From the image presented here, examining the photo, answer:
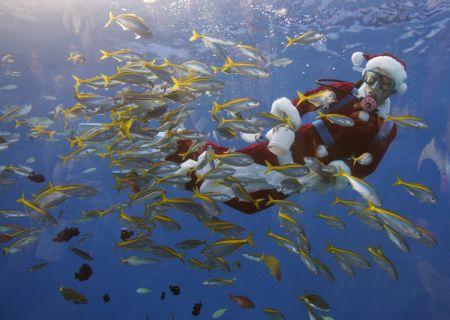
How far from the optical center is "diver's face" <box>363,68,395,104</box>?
14.3 ft

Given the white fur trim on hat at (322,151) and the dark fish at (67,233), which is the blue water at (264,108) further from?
the white fur trim on hat at (322,151)

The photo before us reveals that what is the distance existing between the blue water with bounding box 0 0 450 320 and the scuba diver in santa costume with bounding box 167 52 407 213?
9017mm

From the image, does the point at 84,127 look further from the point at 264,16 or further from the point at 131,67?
the point at 264,16

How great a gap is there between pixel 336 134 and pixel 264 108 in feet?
87.9

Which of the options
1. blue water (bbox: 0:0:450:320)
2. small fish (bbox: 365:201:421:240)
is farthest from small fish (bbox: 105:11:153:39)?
blue water (bbox: 0:0:450:320)

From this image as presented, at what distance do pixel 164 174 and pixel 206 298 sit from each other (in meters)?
28.3

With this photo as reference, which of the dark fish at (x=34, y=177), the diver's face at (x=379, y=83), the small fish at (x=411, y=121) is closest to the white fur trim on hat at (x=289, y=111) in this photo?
the diver's face at (x=379, y=83)

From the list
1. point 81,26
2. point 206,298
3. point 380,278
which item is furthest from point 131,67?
point 206,298

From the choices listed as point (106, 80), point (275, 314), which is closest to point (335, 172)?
point (106, 80)

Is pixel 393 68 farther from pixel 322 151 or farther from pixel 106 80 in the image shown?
pixel 106 80

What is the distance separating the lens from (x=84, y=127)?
498cm

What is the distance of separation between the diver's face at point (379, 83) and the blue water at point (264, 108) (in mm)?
10358

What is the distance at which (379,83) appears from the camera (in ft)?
14.3

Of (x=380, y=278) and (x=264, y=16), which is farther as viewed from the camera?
(x=380, y=278)
